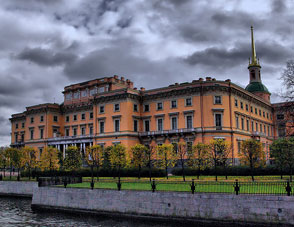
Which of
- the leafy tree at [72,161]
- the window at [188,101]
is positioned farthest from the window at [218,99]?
the leafy tree at [72,161]

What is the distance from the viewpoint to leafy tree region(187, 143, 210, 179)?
41241 mm

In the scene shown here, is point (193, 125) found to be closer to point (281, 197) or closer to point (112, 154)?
point (112, 154)

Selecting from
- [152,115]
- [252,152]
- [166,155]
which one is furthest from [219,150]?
[152,115]

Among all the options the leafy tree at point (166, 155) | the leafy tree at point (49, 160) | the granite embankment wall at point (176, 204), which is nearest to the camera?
the granite embankment wall at point (176, 204)

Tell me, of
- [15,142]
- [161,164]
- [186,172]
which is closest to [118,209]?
[161,164]

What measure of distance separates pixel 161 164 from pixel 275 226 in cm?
2382

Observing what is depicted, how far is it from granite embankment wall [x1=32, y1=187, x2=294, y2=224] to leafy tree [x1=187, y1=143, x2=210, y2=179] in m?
16.8

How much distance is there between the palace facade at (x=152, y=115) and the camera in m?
54.7

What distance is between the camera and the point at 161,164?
42.5 m

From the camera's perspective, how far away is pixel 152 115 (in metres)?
60.5

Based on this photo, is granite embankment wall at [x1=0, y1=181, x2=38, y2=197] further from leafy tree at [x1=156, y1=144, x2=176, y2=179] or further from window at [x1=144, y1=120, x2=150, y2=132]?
window at [x1=144, y1=120, x2=150, y2=132]

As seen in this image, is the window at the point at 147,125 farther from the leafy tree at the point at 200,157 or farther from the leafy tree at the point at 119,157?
the leafy tree at the point at 200,157

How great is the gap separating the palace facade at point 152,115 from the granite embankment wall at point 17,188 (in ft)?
64.8

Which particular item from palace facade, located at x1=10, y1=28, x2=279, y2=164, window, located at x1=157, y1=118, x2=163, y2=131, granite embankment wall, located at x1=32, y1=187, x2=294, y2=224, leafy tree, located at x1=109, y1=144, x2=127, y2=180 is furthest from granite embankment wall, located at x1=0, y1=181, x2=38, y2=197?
window, located at x1=157, y1=118, x2=163, y2=131
